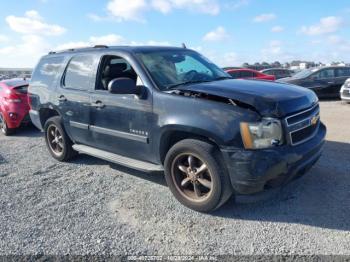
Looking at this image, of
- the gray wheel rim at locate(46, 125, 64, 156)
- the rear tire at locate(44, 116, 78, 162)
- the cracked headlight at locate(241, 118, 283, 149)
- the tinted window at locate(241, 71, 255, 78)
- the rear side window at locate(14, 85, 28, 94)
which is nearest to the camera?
the cracked headlight at locate(241, 118, 283, 149)

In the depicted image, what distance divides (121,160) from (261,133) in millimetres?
2160

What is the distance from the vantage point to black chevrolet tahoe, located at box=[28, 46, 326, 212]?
3.49 meters

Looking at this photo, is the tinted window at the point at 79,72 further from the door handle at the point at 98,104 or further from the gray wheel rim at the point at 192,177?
the gray wheel rim at the point at 192,177

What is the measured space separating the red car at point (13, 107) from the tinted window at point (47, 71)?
2278 millimetres

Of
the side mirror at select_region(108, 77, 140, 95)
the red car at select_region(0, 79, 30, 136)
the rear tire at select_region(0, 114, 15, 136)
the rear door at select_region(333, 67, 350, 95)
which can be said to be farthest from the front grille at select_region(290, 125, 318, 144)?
the rear door at select_region(333, 67, 350, 95)

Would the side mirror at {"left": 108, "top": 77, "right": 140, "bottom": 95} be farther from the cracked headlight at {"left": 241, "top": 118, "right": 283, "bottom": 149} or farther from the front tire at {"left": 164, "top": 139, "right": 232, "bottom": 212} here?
the cracked headlight at {"left": 241, "top": 118, "right": 283, "bottom": 149}

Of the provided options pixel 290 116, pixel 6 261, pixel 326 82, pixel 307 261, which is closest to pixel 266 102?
pixel 290 116

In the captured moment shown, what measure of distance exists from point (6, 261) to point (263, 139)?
2.73 meters

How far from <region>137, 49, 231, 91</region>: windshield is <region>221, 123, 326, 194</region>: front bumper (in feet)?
4.33

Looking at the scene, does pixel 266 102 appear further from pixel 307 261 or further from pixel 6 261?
pixel 6 261

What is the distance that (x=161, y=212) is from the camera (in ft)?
13.3

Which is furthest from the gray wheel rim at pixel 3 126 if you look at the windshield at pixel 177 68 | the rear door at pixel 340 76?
the rear door at pixel 340 76

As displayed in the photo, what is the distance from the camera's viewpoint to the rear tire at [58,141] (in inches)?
235

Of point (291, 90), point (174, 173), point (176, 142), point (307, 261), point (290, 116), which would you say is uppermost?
point (291, 90)
